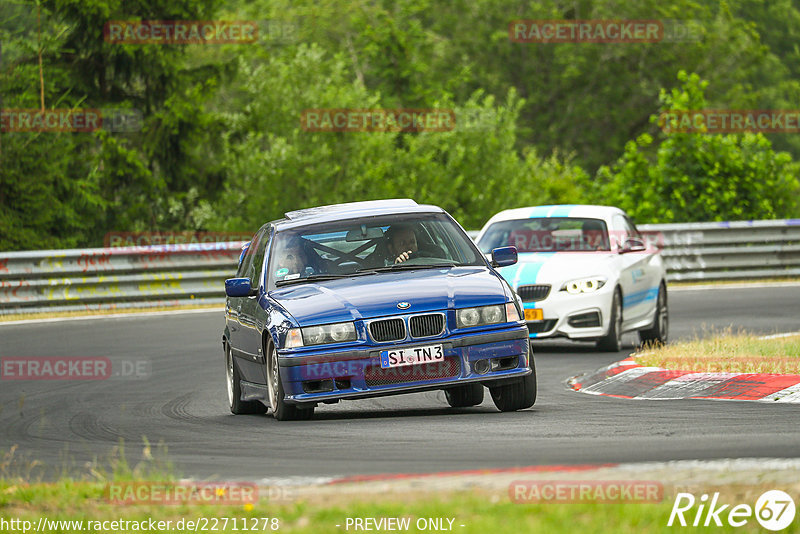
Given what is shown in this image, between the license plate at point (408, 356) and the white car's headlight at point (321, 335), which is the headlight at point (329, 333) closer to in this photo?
the white car's headlight at point (321, 335)

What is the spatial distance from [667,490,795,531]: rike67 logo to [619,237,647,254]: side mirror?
35.1 ft

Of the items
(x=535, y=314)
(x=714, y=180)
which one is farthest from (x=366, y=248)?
(x=714, y=180)

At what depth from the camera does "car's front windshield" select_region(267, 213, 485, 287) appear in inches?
424

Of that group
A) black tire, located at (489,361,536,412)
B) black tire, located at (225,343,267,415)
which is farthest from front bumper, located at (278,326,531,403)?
black tire, located at (225,343,267,415)

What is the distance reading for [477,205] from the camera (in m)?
42.1

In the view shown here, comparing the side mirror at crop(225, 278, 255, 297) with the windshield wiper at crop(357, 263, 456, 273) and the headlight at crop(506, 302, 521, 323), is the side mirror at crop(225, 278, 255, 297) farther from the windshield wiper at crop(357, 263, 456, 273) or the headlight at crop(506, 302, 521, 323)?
the headlight at crop(506, 302, 521, 323)

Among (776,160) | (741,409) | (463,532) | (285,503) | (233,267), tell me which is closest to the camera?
(463,532)

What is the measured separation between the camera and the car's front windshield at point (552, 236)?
1666cm

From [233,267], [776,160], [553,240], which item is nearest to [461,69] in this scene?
[776,160]

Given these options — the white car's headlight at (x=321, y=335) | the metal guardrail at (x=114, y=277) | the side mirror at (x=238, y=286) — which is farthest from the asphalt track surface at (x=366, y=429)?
the metal guardrail at (x=114, y=277)

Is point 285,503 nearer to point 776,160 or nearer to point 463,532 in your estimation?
point 463,532

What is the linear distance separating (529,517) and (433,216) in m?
6.10

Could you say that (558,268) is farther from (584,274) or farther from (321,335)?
(321,335)

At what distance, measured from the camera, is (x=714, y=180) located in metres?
30.3
